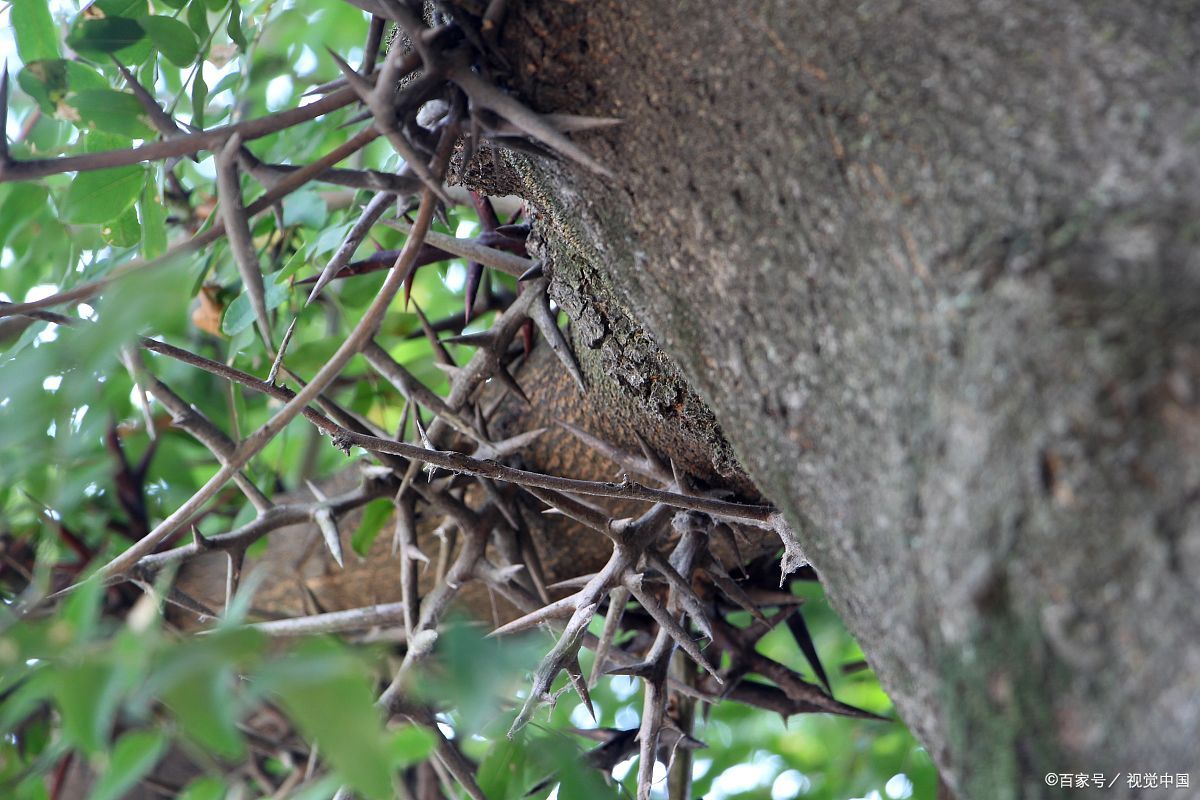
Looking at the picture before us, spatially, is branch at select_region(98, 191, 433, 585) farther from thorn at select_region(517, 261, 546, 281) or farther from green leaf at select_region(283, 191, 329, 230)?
green leaf at select_region(283, 191, 329, 230)

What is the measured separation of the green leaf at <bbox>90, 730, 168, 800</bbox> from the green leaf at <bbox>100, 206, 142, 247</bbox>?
2.25ft

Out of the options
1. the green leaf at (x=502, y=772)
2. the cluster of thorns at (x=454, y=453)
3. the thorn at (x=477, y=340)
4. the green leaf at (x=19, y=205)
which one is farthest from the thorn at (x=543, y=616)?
the green leaf at (x=19, y=205)

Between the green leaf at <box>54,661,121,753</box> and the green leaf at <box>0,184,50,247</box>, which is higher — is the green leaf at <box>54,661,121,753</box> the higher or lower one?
the lower one

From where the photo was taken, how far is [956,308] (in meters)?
0.47

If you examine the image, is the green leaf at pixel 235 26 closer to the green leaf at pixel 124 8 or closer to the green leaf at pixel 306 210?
the green leaf at pixel 124 8

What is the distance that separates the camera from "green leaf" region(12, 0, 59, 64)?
955 mm

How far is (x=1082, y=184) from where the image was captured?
46 centimetres

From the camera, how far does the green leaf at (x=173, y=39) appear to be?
94 cm

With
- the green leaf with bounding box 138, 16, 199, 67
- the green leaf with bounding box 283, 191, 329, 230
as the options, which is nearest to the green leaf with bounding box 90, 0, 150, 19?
the green leaf with bounding box 138, 16, 199, 67

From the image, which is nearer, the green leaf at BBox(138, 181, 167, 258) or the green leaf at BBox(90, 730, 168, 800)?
the green leaf at BBox(90, 730, 168, 800)

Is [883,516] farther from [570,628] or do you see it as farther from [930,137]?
[570,628]

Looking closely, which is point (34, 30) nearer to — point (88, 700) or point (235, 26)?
point (235, 26)

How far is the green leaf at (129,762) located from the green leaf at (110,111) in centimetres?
51

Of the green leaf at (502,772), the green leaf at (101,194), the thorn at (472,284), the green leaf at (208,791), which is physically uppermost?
the green leaf at (101,194)
